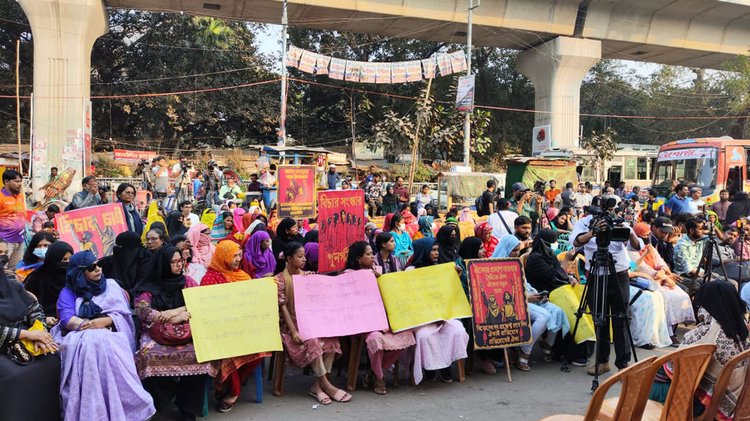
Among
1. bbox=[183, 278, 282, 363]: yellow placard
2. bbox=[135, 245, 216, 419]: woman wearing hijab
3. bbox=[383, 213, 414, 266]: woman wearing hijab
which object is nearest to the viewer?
bbox=[135, 245, 216, 419]: woman wearing hijab

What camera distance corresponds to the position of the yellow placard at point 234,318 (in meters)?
4.37

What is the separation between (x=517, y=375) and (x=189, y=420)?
120 inches

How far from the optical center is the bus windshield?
14953 mm

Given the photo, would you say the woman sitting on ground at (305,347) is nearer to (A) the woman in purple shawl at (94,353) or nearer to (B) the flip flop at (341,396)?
(B) the flip flop at (341,396)

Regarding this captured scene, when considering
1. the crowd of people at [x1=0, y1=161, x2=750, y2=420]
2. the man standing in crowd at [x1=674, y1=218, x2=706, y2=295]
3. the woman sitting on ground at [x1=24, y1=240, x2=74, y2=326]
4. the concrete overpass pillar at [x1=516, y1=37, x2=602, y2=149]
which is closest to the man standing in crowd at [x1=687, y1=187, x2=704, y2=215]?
the crowd of people at [x1=0, y1=161, x2=750, y2=420]

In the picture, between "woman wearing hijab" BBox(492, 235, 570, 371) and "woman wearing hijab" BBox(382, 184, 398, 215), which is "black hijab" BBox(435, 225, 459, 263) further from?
"woman wearing hijab" BBox(382, 184, 398, 215)

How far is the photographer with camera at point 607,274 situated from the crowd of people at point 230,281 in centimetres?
2

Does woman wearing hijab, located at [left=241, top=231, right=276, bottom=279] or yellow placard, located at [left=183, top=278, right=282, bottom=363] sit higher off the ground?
woman wearing hijab, located at [left=241, top=231, right=276, bottom=279]

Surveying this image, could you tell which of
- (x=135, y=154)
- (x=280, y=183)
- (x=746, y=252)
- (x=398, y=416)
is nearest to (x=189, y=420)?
(x=398, y=416)

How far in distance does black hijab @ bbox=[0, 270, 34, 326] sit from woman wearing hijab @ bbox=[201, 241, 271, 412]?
135cm

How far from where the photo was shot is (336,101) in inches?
1258

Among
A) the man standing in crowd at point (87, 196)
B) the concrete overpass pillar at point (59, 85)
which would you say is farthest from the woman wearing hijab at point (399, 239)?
the concrete overpass pillar at point (59, 85)

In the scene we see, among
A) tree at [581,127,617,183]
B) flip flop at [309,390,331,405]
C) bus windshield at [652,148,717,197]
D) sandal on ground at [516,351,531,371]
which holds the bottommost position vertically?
flip flop at [309,390,331,405]

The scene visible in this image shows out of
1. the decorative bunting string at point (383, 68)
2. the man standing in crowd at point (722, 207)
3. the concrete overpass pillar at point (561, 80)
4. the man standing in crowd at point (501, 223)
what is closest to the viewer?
the man standing in crowd at point (501, 223)
